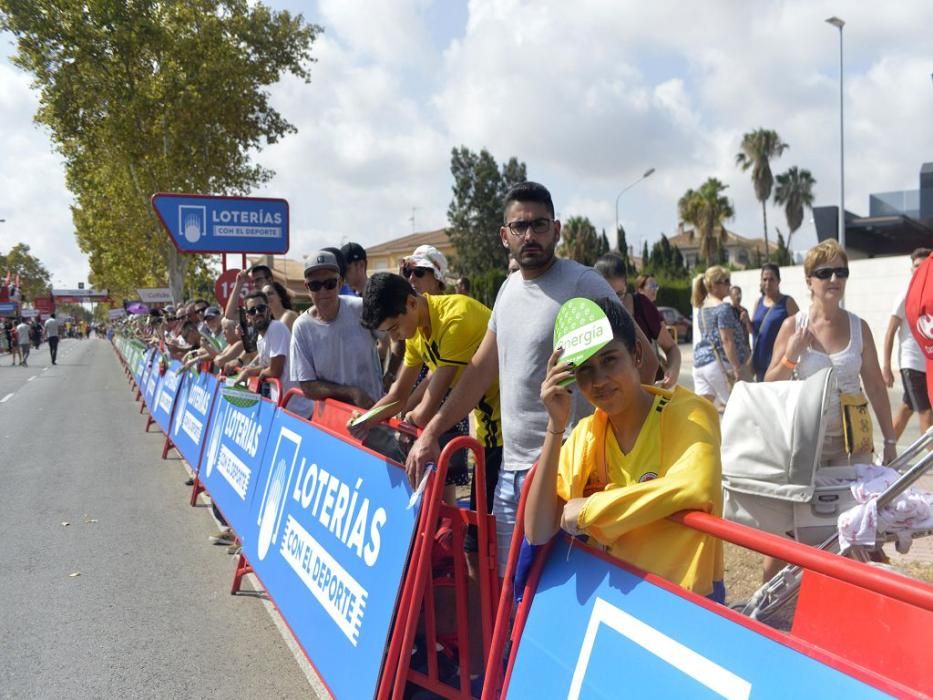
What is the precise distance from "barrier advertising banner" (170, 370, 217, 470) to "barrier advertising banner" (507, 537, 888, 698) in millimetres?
5544

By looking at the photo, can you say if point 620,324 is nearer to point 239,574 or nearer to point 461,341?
point 461,341

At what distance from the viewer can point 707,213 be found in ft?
192

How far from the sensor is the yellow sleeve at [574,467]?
2.18 metres

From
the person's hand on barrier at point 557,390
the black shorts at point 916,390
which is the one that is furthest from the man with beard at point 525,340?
the black shorts at point 916,390

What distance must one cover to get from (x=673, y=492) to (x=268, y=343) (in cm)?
511

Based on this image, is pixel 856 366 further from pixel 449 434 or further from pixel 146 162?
pixel 146 162

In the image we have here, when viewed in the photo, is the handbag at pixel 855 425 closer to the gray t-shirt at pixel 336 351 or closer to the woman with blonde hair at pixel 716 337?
the gray t-shirt at pixel 336 351

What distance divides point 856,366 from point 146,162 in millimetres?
25539

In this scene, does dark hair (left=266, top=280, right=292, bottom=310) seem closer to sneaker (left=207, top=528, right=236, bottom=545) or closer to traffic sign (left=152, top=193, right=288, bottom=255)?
sneaker (left=207, top=528, right=236, bottom=545)

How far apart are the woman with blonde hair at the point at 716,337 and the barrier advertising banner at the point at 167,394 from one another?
5.91 m

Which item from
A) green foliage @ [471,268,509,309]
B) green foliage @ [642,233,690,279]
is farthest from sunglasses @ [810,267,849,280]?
green foliage @ [642,233,690,279]

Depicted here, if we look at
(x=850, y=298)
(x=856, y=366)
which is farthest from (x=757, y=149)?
(x=856, y=366)

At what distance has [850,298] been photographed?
19.4m

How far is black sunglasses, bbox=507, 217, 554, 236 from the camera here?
9.34 ft
